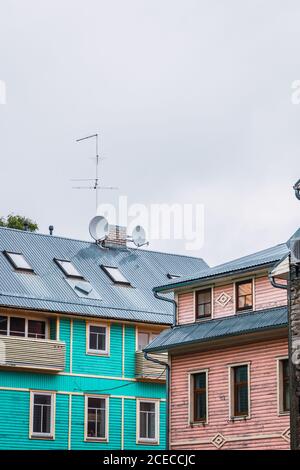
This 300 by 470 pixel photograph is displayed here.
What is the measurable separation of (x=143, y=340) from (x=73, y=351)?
419cm

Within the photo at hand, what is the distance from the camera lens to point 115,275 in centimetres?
5900

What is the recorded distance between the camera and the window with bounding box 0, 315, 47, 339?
172 ft

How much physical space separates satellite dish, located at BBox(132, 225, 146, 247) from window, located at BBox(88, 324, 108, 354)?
27.6ft

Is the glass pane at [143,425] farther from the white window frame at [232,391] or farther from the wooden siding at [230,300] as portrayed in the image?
the white window frame at [232,391]

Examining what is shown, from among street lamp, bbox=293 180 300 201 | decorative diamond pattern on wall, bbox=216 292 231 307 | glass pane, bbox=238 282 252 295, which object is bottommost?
decorative diamond pattern on wall, bbox=216 292 231 307

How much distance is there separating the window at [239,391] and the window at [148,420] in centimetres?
1321

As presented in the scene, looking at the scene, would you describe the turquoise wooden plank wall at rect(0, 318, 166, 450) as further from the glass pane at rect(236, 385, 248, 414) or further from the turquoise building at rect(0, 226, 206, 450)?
the glass pane at rect(236, 385, 248, 414)

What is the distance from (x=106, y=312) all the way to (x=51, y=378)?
4.10 metres

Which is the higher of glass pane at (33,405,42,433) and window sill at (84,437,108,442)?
glass pane at (33,405,42,433)

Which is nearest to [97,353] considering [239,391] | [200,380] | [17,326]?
[17,326]

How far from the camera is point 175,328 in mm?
46562

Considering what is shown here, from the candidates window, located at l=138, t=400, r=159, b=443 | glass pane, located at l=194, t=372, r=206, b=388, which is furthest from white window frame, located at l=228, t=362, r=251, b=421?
window, located at l=138, t=400, r=159, b=443

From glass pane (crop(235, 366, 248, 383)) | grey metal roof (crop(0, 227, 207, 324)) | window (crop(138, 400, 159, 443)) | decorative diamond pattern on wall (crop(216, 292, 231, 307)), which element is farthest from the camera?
window (crop(138, 400, 159, 443))
